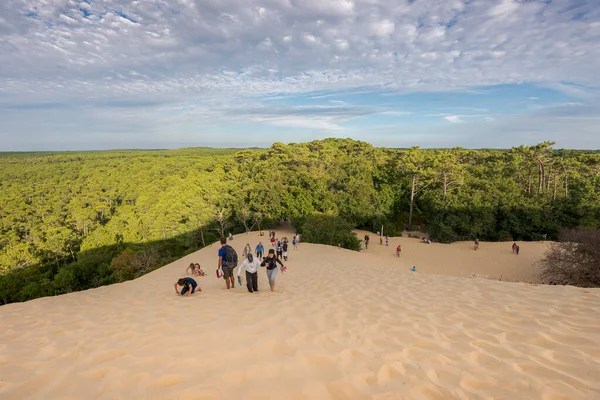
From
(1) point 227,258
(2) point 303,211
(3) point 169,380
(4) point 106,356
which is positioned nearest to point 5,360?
(4) point 106,356

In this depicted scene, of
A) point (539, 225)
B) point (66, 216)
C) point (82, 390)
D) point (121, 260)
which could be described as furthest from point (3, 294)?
point (539, 225)

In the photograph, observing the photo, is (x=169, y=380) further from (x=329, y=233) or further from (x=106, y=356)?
(x=329, y=233)

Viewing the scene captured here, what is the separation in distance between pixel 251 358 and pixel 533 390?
2.95 m

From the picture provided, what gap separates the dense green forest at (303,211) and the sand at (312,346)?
21625 millimetres

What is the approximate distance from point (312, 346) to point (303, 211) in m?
26.2

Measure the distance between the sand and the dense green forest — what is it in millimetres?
21625

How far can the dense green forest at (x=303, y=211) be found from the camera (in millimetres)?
26906

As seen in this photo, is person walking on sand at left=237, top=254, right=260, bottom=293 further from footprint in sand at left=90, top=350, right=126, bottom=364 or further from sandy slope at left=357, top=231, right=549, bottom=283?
sandy slope at left=357, top=231, right=549, bottom=283

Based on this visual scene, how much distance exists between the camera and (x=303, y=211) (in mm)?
30141

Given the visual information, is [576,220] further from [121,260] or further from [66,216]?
[66,216]

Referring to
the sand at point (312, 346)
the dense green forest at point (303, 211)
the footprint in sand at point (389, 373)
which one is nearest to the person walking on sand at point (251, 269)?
the sand at point (312, 346)

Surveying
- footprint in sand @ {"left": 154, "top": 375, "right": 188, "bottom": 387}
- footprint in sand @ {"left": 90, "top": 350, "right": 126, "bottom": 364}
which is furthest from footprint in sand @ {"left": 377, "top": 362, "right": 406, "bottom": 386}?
footprint in sand @ {"left": 90, "top": 350, "right": 126, "bottom": 364}

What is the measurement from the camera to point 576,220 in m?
26.3

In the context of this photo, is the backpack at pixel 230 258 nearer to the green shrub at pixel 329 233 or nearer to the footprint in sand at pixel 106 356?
the footprint in sand at pixel 106 356
